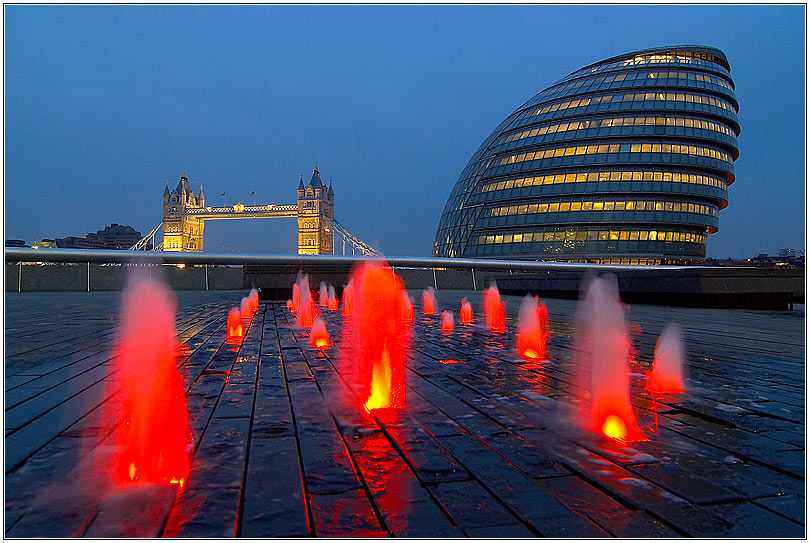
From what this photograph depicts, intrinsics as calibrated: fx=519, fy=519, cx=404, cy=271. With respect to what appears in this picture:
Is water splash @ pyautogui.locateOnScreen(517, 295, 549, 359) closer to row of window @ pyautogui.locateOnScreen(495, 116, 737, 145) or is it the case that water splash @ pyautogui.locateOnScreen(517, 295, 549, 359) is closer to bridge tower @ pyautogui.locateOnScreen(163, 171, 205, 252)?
row of window @ pyautogui.locateOnScreen(495, 116, 737, 145)

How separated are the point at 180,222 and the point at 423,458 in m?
145

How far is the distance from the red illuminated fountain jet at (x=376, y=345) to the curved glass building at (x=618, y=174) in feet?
100

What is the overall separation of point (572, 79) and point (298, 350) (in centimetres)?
5530

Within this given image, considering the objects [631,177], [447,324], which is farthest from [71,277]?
[631,177]

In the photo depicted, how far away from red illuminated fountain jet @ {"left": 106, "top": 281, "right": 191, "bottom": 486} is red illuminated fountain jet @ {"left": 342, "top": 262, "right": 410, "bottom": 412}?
1270mm

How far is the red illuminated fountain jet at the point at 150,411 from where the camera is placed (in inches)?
97.0

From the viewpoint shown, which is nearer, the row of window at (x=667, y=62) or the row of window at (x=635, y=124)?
the row of window at (x=635, y=124)

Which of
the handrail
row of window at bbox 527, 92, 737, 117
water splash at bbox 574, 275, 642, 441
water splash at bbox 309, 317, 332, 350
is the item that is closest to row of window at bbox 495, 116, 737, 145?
row of window at bbox 527, 92, 737, 117

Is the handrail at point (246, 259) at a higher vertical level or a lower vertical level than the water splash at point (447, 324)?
higher

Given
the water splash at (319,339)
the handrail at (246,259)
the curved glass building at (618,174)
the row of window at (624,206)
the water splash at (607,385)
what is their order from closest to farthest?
the water splash at (607,385) < the water splash at (319,339) < the handrail at (246,259) < the curved glass building at (618,174) < the row of window at (624,206)

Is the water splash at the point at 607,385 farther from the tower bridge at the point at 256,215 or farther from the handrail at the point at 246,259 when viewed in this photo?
the tower bridge at the point at 256,215

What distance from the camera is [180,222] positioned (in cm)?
Answer: 13488

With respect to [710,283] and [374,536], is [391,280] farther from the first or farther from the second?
[374,536]

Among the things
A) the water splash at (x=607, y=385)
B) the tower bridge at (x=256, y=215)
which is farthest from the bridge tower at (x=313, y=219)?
the water splash at (x=607, y=385)
